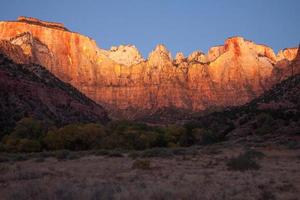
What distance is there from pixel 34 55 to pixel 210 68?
6107 centimetres

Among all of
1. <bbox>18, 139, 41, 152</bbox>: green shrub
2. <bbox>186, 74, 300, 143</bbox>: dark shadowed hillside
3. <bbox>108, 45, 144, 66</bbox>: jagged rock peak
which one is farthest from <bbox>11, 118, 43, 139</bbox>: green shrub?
<bbox>108, 45, 144, 66</bbox>: jagged rock peak

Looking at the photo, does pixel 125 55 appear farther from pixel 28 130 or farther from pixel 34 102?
pixel 28 130

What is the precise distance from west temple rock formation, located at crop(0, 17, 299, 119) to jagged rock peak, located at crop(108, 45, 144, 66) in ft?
2.10

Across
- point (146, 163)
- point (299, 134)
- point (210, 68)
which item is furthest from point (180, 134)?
point (210, 68)

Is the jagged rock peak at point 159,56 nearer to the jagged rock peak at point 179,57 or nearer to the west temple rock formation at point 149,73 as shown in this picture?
the west temple rock formation at point 149,73

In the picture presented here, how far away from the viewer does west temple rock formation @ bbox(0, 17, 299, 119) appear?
139 meters

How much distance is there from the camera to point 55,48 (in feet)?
461

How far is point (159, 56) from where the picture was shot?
15862 cm

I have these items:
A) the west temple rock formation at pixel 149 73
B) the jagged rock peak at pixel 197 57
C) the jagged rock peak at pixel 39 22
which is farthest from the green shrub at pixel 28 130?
the jagged rock peak at pixel 197 57

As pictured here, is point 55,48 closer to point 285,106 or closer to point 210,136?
point 285,106

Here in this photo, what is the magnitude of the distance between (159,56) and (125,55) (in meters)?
16.9

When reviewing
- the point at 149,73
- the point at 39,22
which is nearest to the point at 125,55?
the point at 149,73

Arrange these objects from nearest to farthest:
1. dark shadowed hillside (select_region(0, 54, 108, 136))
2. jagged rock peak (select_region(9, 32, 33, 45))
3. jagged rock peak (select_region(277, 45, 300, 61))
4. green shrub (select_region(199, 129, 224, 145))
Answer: green shrub (select_region(199, 129, 224, 145)) < dark shadowed hillside (select_region(0, 54, 108, 136)) < jagged rock peak (select_region(9, 32, 33, 45)) < jagged rock peak (select_region(277, 45, 300, 61))

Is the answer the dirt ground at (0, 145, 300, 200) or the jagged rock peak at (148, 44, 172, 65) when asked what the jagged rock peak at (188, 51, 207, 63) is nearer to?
the jagged rock peak at (148, 44, 172, 65)
